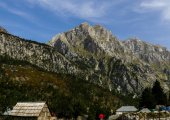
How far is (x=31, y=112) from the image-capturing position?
119 m

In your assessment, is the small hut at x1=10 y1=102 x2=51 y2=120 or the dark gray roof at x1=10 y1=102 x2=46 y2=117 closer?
the small hut at x1=10 y1=102 x2=51 y2=120

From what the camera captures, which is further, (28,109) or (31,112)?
(28,109)

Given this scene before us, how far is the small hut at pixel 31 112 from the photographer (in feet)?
388

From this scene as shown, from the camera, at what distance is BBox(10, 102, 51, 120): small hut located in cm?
11819

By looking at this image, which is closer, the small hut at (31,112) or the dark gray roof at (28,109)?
the small hut at (31,112)

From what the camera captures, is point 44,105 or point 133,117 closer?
point 133,117

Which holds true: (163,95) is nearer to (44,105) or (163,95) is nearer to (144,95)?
(144,95)

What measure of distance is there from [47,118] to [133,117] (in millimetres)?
31941

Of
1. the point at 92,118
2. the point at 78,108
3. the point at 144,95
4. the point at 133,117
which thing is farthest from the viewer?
the point at 78,108

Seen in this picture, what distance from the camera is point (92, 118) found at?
536ft

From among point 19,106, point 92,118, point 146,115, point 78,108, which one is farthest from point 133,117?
point 78,108

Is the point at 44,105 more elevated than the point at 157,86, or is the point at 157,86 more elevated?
the point at 157,86

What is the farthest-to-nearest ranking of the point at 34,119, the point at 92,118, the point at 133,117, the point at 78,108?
1. the point at 78,108
2. the point at 92,118
3. the point at 34,119
4. the point at 133,117

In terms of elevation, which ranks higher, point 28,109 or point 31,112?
point 28,109
